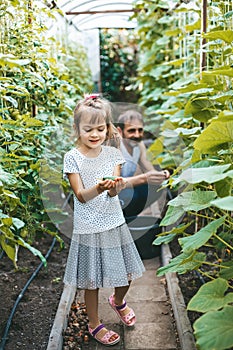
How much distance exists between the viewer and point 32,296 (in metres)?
3.00

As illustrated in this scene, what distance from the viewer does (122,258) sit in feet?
8.29

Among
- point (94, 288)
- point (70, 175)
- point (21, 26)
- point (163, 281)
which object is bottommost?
point (163, 281)

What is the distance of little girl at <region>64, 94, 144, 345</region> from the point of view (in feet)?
8.17

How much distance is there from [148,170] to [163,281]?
32.3 inches

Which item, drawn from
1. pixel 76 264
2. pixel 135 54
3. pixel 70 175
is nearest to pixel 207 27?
pixel 70 175

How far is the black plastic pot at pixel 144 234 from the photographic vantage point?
3.76 m

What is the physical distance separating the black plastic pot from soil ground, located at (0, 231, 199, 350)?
1.69 ft

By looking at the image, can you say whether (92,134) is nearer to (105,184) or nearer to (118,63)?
(105,184)

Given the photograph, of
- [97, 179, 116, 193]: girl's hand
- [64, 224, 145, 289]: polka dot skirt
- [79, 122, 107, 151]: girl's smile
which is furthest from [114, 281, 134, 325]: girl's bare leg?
[79, 122, 107, 151]: girl's smile

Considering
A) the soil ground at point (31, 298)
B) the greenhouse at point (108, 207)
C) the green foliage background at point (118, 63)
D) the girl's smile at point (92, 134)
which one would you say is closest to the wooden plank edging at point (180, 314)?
the greenhouse at point (108, 207)

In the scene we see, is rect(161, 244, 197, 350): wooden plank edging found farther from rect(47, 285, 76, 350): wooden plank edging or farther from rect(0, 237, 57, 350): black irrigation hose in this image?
rect(0, 237, 57, 350): black irrigation hose

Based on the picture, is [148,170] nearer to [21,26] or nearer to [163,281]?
[163,281]

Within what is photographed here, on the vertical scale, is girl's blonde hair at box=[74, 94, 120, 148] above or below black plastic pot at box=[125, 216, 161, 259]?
above

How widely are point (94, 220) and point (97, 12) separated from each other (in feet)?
17.7
